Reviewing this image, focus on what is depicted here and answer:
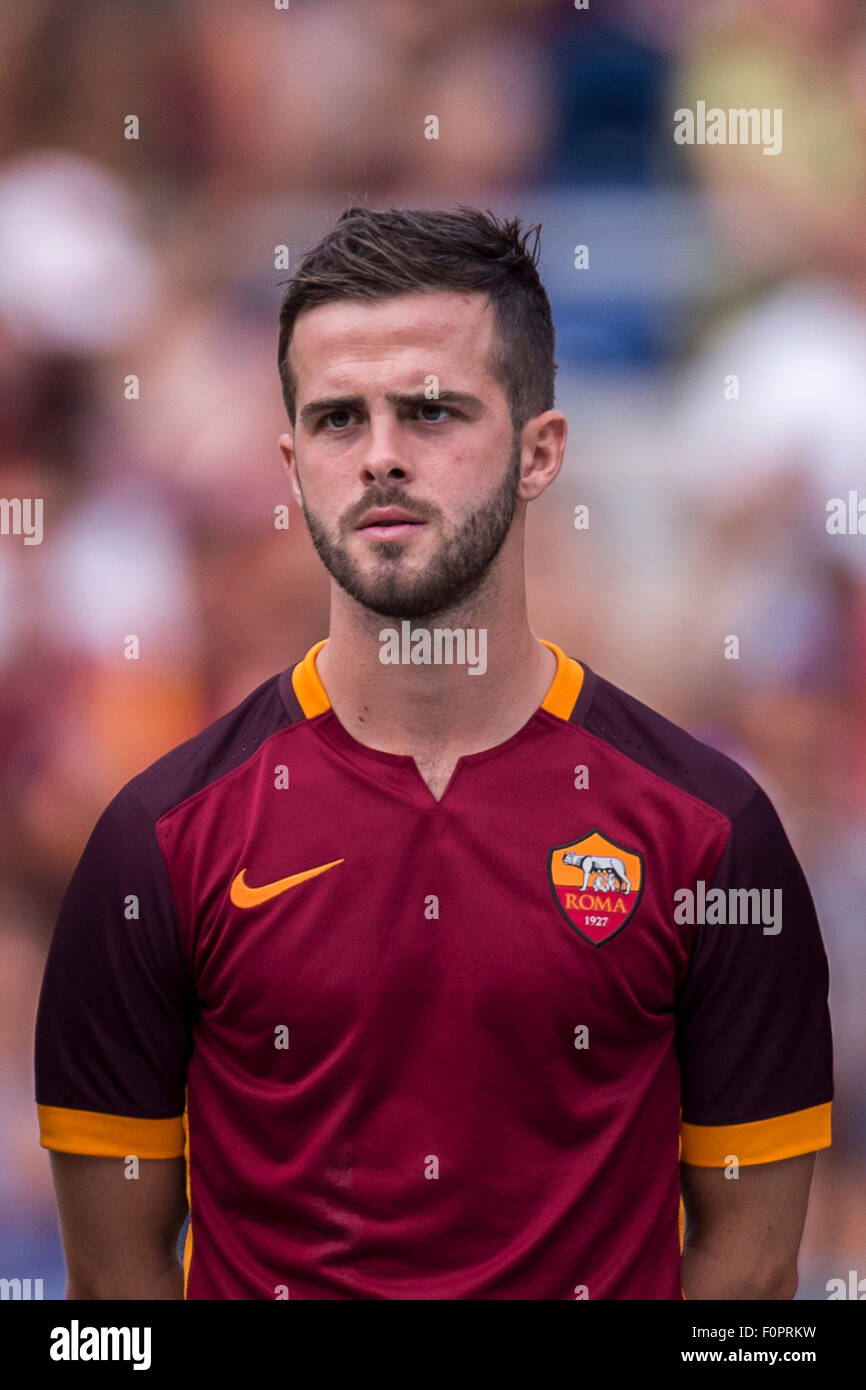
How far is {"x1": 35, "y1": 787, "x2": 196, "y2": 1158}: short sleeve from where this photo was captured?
1.77m

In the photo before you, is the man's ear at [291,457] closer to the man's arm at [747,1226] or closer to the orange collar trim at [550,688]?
the orange collar trim at [550,688]

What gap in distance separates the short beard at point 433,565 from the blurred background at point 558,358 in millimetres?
449

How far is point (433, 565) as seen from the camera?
66.6 inches

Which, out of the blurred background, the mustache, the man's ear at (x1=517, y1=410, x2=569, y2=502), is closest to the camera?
the mustache

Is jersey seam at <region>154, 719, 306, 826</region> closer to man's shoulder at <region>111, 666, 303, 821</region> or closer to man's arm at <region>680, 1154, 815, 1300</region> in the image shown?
man's shoulder at <region>111, 666, 303, 821</region>

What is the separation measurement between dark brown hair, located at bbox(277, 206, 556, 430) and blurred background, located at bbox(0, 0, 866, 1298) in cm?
39

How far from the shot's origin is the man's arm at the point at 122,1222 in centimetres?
185

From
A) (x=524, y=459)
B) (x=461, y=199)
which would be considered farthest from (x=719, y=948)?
(x=461, y=199)

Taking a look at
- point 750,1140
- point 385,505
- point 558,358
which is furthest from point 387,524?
point 750,1140

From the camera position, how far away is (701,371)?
2230mm

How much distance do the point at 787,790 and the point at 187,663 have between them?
99cm

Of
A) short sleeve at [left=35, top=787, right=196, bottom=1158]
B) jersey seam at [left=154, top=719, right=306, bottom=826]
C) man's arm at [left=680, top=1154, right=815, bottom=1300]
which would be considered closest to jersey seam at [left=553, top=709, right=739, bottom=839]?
jersey seam at [left=154, top=719, right=306, bottom=826]

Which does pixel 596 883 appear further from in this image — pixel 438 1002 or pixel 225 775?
pixel 225 775

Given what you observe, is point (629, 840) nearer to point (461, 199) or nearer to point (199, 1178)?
point (199, 1178)
